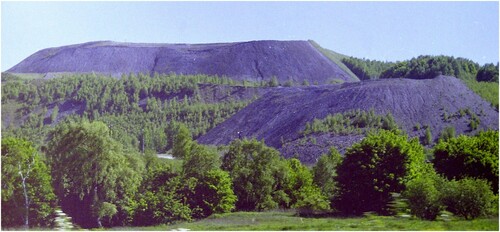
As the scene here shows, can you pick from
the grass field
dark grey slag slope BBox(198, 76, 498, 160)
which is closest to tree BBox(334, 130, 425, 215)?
the grass field

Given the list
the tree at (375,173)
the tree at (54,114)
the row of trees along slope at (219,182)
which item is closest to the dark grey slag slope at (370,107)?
the tree at (54,114)

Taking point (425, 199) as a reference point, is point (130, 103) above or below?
above

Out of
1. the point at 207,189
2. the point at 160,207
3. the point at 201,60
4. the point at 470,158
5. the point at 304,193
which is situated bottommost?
the point at 160,207

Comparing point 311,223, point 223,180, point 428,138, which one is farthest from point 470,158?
point 428,138

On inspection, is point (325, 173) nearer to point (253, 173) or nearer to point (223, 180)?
point (253, 173)

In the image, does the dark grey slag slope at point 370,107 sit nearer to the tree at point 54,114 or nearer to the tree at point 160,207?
the tree at point 54,114

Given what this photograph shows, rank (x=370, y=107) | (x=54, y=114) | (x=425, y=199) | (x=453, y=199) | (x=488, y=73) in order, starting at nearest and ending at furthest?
1. (x=453, y=199)
2. (x=425, y=199)
3. (x=370, y=107)
4. (x=54, y=114)
5. (x=488, y=73)
